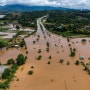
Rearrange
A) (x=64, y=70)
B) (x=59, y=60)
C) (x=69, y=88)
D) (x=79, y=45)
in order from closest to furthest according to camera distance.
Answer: (x=69, y=88) < (x=64, y=70) < (x=59, y=60) < (x=79, y=45)

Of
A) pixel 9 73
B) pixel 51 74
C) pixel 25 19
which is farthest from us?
pixel 25 19

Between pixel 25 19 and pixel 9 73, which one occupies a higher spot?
pixel 9 73

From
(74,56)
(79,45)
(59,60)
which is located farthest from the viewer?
(79,45)

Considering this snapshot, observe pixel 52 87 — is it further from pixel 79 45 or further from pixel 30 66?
pixel 79 45

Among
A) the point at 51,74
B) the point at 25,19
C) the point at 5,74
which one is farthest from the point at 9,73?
the point at 25,19

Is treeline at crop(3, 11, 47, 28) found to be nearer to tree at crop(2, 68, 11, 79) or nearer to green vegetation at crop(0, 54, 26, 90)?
green vegetation at crop(0, 54, 26, 90)

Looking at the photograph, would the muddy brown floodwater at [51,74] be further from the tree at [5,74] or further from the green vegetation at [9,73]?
the tree at [5,74]

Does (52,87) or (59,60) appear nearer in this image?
(52,87)

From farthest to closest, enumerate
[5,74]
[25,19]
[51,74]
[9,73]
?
[25,19]
[51,74]
[9,73]
[5,74]

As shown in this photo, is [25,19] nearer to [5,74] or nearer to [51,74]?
[51,74]

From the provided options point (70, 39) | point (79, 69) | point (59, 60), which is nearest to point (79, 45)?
point (70, 39)

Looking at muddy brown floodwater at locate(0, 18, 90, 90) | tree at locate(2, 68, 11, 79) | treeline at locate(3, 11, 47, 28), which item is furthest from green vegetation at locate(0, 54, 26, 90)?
treeline at locate(3, 11, 47, 28)
